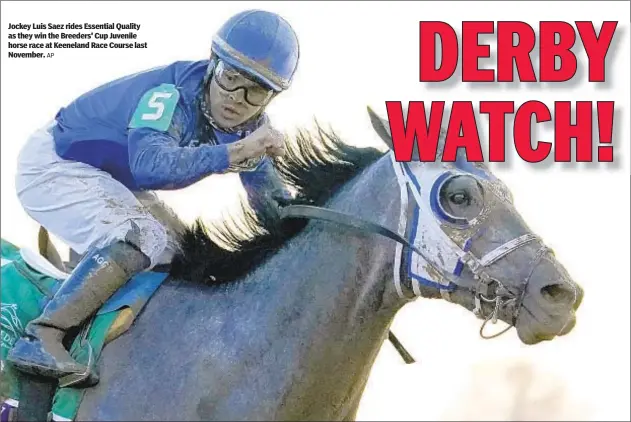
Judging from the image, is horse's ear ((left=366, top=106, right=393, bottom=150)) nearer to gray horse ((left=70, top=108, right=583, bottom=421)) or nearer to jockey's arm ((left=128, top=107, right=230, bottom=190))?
gray horse ((left=70, top=108, right=583, bottom=421))

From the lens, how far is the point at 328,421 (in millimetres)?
4109

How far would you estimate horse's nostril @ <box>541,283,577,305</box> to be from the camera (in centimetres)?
390

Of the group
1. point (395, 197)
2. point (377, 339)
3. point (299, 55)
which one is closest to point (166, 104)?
point (299, 55)

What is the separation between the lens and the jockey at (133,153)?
4.04 meters

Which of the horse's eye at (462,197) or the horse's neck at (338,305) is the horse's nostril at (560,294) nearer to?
the horse's eye at (462,197)

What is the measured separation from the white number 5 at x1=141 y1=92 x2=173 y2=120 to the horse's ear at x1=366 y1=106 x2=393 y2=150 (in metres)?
0.92

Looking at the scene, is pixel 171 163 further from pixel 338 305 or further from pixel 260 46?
pixel 338 305

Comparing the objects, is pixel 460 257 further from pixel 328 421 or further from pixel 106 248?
pixel 106 248

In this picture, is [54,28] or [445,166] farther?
[54,28]

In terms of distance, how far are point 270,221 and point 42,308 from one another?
110 cm

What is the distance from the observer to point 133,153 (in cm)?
412

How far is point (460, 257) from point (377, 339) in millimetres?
→ 517

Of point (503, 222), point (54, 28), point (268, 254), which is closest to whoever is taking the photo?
point (503, 222)

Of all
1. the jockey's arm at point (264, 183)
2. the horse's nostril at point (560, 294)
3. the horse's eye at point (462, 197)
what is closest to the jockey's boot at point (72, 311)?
the jockey's arm at point (264, 183)
